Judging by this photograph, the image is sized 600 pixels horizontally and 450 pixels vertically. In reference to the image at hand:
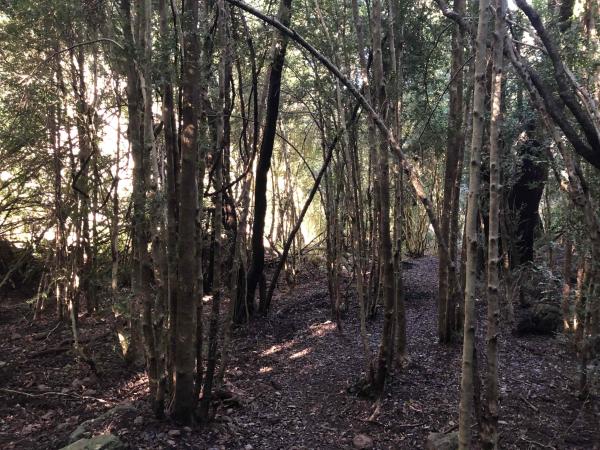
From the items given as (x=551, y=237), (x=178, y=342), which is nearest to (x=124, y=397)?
(x=178, y=342)

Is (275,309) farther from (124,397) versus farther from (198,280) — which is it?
(198,280)

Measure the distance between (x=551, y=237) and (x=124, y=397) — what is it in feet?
16.6

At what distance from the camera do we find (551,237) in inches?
211

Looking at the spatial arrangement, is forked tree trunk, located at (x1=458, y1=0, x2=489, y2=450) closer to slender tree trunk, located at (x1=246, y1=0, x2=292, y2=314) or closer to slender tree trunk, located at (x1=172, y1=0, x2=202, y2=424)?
slender tree trunk, located at (x1=172, y1=0, x2=202, y2=424)

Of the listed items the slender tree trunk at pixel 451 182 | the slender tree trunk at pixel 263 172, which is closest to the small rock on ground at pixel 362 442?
the slender tree trunk at pixel 451 182

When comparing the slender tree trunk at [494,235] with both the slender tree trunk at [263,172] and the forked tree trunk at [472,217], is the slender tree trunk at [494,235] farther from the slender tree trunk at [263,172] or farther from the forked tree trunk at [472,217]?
the slender tree trunk at [263,172]

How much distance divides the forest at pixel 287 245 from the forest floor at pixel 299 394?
1.1 inches

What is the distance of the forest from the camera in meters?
3.20

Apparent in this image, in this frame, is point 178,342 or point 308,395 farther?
point 308,395

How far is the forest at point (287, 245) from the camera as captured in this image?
3.20m

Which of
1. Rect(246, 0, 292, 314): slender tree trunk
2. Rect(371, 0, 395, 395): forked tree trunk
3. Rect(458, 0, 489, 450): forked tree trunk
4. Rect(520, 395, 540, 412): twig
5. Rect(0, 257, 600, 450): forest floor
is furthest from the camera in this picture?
Rect(246, 0, 292, 314): slender tree trunk

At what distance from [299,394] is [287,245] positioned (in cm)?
298

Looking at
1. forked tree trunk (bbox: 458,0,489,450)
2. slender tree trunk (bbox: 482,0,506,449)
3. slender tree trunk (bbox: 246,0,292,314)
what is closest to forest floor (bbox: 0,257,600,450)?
slender tree trunk (bbox: 246,0,292,314)

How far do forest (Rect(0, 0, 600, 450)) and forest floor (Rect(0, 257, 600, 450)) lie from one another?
29mm
